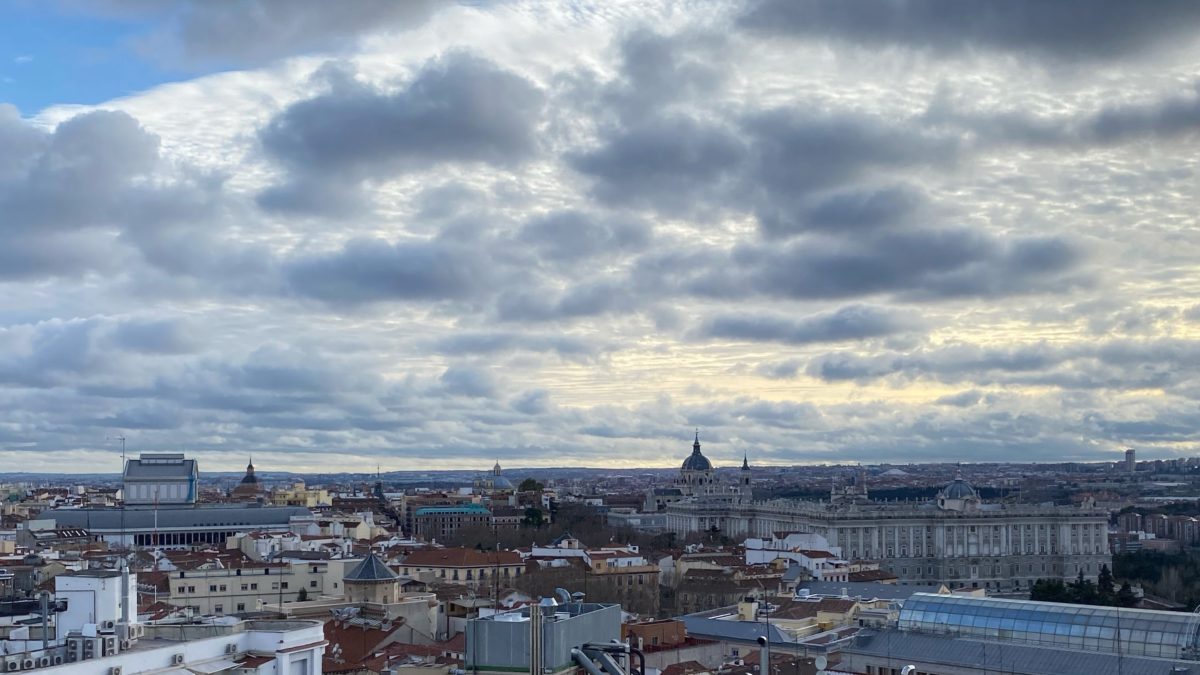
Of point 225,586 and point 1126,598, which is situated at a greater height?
point 225,586

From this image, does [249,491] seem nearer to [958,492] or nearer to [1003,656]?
[958,492]

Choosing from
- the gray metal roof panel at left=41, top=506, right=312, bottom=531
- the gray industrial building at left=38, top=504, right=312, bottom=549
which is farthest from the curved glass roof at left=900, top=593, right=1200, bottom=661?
the gray metal roof panel at left=41, top=506, right=312, bottom=531

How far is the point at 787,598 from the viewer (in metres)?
54.7

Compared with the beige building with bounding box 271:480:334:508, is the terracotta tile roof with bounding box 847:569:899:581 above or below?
below

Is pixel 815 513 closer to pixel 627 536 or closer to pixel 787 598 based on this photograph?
pixel 627 536

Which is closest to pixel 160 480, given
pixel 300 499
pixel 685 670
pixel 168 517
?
pixel 168 517

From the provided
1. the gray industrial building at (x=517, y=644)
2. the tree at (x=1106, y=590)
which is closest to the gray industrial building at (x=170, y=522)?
the tree at (x=1106, y=590)

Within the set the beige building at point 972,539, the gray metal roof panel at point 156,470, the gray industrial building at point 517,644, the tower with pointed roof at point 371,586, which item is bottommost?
the beige building at point 972,539

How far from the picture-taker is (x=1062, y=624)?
116 feet

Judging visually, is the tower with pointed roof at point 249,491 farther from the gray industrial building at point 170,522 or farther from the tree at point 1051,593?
the tree at point 1051,593

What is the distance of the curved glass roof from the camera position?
33.5m

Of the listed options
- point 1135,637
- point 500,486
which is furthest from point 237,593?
point 500,486

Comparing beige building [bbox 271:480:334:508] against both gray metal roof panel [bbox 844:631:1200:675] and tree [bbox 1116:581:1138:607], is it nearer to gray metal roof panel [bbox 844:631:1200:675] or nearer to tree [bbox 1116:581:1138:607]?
tree [bbox 1116:581:1138:607]

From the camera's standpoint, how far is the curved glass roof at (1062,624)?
33.5 metres
